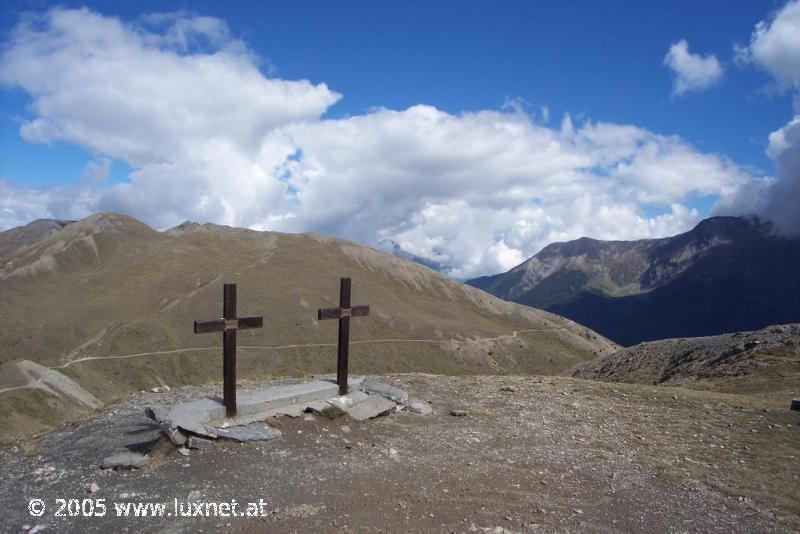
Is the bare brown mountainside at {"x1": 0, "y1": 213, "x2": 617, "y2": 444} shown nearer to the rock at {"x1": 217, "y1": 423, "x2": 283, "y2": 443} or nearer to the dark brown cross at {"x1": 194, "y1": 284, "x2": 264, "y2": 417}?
the dark brown cross at {"x1": 194, "y1": 284, "x2": 264, "y2": 417}

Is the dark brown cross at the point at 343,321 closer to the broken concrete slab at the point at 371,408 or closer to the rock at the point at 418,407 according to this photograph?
the broken concrete slab at the point at 371,408

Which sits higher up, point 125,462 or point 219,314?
point 125,462

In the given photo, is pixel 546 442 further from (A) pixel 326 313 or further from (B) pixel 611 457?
(A) pixel 326 313

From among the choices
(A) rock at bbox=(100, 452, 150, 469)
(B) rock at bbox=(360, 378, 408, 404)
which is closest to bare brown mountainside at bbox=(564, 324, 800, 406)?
(B) rock at bbox=(360, 378, 408, 404)

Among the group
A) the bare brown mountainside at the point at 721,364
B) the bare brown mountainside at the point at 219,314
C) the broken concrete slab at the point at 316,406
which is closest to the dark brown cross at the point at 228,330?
the broken concrete slab at the point at 316,406

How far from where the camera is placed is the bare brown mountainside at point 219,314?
87.6 metres

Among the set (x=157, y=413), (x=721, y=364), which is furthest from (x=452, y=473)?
(x=721, y=364)

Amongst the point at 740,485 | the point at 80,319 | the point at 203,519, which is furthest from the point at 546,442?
the point at 80,319

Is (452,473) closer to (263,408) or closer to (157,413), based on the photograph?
(263,408)

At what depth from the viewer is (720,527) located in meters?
9.04

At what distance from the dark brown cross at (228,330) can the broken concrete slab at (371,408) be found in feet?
9.64

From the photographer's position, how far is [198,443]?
38.0 feet

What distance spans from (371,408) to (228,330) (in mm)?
4182

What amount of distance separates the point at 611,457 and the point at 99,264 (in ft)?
466
